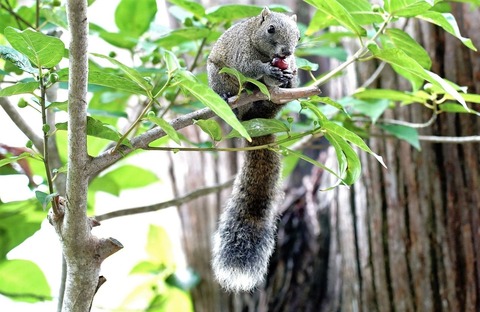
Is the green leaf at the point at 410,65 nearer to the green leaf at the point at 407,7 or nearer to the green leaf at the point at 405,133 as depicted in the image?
the green leaf at the point at 407,7

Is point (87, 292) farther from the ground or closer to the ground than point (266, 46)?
closer to the ground

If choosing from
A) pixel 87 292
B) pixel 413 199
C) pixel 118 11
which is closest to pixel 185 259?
pixel 413 199

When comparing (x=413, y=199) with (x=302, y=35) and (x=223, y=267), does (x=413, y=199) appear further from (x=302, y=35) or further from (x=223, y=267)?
(x=223, y=267)

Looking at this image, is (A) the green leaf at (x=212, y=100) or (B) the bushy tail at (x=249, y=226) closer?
(A) the green leaf at (x=212, y=100)

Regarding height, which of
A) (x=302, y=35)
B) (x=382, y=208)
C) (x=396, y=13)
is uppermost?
(x=302, y=35)

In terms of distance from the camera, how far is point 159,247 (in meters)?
2.79

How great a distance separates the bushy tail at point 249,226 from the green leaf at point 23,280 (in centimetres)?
61

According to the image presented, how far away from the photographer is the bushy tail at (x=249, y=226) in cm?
152

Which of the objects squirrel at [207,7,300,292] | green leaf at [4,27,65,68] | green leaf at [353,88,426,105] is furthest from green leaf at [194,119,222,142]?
green leaf at [353,88,426,105]

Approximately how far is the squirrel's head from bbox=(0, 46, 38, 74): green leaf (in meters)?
0.68

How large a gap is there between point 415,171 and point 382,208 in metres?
0.17

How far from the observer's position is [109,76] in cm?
114

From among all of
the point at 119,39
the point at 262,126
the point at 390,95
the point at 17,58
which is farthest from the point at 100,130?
the point at 390,95

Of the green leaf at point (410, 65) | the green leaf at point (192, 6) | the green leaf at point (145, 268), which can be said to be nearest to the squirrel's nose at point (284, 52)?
the green leaf at point (192, 6)
